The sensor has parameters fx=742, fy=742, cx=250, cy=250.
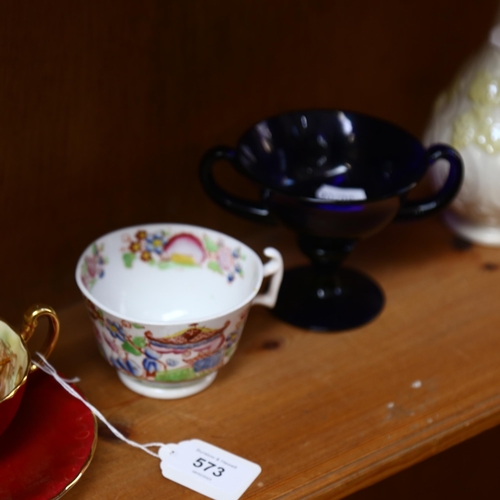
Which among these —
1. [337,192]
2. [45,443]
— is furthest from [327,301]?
[45,443]

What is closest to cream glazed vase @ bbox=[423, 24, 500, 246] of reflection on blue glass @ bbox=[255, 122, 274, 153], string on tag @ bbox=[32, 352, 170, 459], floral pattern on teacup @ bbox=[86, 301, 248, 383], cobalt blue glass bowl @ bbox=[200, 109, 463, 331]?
cobalt blue glass bowl @ bbox=[200, 109, 463, 331]

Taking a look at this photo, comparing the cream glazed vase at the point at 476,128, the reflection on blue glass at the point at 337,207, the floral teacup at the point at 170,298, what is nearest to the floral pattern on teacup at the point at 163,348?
the floral teacup at the point at 170,298

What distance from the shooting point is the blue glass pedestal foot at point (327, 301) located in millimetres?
756

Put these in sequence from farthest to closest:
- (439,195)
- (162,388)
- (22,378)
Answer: (439,195)
(162,388)
(22,378)

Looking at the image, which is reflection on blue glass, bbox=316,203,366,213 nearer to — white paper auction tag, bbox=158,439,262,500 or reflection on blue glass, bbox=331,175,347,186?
reflection on blue glass, bbox=331,175,347,186

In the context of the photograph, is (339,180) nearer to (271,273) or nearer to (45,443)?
(271,273)

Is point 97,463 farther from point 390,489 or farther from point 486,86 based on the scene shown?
point 486,86

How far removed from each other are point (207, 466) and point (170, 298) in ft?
0.65

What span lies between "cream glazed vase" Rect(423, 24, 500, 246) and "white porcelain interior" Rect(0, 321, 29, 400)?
0.52 meters

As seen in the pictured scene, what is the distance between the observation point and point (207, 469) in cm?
56

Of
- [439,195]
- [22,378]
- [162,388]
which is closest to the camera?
[22,378]

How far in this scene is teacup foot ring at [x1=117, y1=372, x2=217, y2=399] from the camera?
0.64 meters

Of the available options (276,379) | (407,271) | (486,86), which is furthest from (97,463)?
(486,86)

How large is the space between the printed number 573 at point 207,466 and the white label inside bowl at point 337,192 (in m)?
0.31
